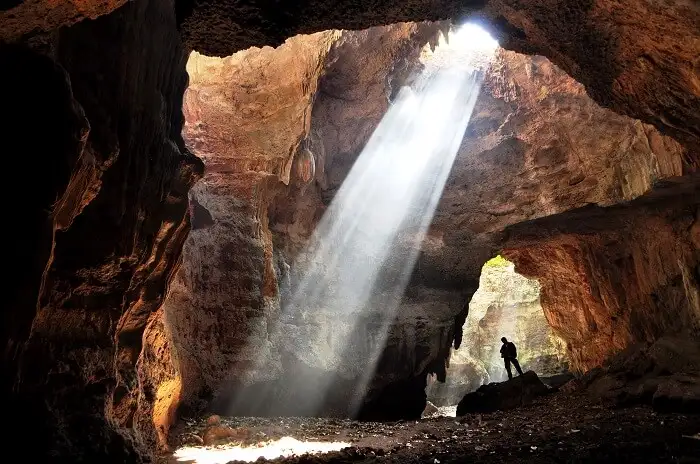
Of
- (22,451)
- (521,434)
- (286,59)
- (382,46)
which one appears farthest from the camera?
(382,46)

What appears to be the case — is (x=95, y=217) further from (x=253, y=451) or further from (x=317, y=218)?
(x=317, y=218)

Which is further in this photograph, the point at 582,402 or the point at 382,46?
the point at 382,46

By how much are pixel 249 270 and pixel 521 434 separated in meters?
7.14

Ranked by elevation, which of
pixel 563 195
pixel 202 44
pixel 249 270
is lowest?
pixel 249 270

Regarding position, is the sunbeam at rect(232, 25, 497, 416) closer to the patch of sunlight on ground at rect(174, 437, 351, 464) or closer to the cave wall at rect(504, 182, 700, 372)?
the cave wall at rect(504, 182, 700, 372)

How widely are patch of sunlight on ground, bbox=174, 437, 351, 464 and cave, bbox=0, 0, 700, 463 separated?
44cm

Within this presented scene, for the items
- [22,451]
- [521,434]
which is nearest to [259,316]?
[521,434]

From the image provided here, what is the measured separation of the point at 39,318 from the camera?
14.4ft

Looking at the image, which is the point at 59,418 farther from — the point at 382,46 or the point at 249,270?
the point at 382,46

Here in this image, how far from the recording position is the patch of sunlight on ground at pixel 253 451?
595 cm

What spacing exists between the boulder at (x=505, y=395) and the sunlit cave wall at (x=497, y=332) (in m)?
→ 15.9

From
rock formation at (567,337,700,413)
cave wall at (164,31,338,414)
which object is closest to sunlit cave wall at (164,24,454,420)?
cave wall at (164,31,338,414)

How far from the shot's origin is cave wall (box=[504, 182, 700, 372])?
404 inches

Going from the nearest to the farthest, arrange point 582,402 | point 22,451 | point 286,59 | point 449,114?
point 22,451 < point 582,402 < point 286,59 < point 449,114
